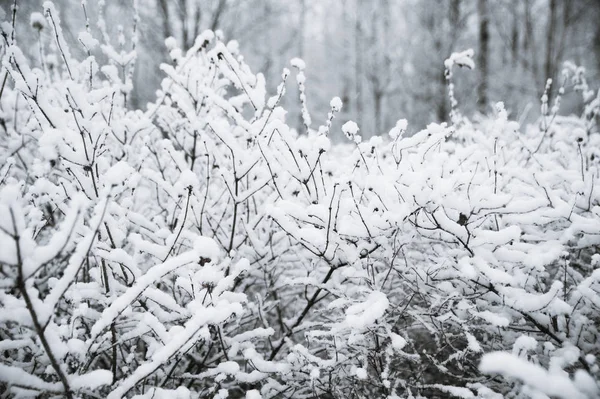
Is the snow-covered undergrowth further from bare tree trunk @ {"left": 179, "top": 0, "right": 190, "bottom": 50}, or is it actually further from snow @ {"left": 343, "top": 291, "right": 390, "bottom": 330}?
bare tree trunk @ {"left": 179, "top": 0, "right": 190, "bottom": 50}

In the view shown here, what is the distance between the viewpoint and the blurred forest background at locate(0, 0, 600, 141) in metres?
5.77

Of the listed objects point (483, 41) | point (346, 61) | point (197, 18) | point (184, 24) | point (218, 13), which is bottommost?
point (184, 24)

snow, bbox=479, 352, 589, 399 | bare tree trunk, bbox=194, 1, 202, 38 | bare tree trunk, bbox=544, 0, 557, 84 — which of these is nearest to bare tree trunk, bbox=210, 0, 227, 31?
bare tree trunk, bbox=194, 1, 202, 38

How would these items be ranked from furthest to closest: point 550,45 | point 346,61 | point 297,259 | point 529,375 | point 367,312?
point 346,61, point 550,45, point 297,259, point 367,312, point 529,375

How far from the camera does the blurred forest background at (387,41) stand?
18.9 feet

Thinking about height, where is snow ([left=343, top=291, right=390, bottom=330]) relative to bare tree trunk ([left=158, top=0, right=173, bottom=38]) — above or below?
below

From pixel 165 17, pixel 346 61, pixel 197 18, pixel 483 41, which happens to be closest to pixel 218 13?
pixel 197 18

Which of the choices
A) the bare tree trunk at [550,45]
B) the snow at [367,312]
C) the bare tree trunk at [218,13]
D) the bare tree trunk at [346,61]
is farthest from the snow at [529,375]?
the bare tree trunk at [346,61]

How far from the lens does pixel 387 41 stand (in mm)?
11008

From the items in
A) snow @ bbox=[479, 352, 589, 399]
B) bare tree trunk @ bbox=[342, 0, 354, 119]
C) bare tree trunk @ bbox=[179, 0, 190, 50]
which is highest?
bare tree trunk @ bbox=[342, 0, 354, 119]

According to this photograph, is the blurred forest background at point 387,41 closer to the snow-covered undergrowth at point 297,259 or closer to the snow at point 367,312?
the snow-covered undergrowth at point 297,259

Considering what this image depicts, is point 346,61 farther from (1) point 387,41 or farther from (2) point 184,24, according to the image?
(2) point 184,24

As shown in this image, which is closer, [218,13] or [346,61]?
[218,13]

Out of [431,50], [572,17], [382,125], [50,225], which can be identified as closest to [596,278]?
[50,225]
